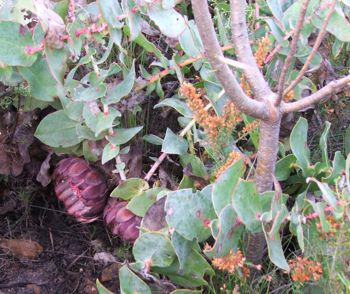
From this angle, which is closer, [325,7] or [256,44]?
[325,7]

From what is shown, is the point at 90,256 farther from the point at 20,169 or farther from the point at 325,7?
the point at 325,7

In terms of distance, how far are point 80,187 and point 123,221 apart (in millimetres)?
154

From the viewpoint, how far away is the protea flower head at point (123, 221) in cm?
144

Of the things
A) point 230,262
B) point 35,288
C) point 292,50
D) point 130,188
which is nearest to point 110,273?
point 35,288

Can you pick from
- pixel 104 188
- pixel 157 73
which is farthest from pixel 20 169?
pixel 157 73

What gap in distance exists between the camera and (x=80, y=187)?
1.51m

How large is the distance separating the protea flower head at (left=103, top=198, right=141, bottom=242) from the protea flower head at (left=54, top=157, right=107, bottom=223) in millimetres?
67

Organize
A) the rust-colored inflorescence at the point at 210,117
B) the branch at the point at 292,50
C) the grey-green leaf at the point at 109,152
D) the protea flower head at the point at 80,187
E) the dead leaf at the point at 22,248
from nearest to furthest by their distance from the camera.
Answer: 1. the branch at the point at 292,50
2. the rust-colored inflorescence at the point at 210,117
3. the grey-green leaf at the point at 109,152
4. the protea flower head at the point at 80,187
5. the dead leaf at the point at 22,248

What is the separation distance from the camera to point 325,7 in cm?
140

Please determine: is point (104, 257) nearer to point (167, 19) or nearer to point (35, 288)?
point (35, 288)

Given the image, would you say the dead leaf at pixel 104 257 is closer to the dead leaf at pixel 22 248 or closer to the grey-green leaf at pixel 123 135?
the dead leaf at pixel 22 248

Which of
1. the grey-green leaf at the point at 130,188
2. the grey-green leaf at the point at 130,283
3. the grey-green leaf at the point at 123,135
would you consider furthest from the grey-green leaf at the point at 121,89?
the grey-green leaf at the point at 130,283

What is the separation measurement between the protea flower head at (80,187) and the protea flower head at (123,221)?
7 centimetres

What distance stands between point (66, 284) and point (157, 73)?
61 cm
